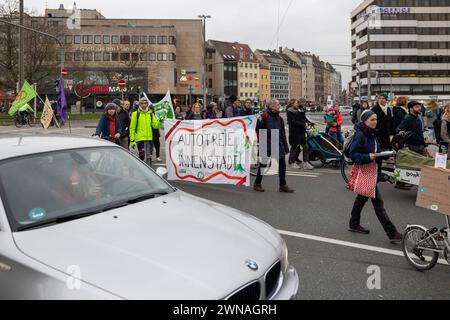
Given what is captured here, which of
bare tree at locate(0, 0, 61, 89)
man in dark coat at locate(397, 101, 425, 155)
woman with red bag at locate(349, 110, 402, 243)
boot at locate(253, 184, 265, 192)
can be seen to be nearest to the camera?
woman with red bag at locate(349, 110, 402, 243)

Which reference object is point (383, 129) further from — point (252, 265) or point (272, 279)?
point (252, 265)

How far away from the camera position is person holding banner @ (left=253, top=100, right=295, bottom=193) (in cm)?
951

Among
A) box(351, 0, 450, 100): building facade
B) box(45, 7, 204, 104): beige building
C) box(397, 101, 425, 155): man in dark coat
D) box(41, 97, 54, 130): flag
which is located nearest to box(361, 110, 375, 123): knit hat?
box(397, 101, 425, 155): man in dark coat

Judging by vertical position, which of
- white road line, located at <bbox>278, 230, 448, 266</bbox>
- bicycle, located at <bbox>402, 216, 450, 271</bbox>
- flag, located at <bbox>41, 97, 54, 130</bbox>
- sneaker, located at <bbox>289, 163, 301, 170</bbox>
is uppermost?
flag, located at <bbox>41, 97, 54, 130</bbox>

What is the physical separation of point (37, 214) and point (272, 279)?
161 centimetres

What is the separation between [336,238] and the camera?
6137mm

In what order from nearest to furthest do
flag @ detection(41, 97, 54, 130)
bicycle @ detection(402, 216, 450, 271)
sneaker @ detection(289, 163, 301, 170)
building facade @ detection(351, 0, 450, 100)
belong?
bicycle @ detection(402, 216, 450, 271) → sneaker @ detection(289, 163, 301, 170) → flag @ detection(41, 97, 54, 130) → building facade @ detection(351, 0, 450, 100)

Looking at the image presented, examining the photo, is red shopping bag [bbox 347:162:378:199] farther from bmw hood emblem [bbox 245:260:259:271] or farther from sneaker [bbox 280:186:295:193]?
bmw hood emblem [bbox 245:260:259:271]

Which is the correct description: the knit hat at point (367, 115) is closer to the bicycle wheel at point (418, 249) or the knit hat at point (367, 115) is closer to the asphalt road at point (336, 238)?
the asphalt road at point (336, 238)

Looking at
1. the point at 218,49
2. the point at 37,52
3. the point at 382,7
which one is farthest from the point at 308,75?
the point at 37,52

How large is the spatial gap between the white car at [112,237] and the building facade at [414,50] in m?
104

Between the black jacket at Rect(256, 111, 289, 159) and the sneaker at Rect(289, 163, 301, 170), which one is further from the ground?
the black jacket at Rect(256, 111, 289, 159)

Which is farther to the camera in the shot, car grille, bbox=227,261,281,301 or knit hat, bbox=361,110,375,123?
knit hat, bbox=361,110,375,123

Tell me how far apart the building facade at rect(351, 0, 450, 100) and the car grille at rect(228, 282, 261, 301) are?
344 feet
